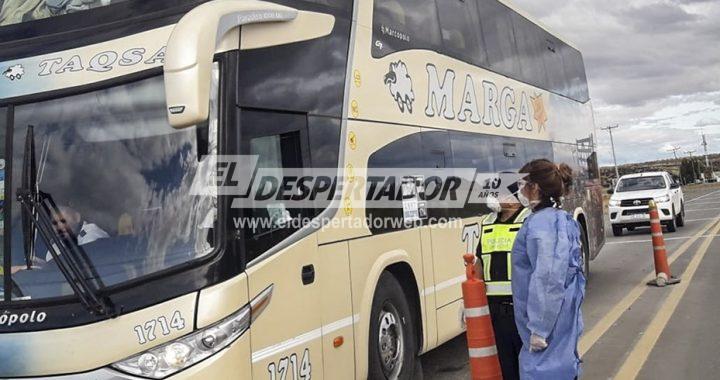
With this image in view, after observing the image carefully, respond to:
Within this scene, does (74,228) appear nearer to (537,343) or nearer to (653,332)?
(537,343)

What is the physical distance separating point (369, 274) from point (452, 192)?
2012mm

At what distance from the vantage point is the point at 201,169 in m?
3.65

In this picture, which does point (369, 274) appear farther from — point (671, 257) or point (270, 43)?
point (671, 257)

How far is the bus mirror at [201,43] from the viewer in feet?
10.3

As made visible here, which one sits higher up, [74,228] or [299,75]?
[299,75]

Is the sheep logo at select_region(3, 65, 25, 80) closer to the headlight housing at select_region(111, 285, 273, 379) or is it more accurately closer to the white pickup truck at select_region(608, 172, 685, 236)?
the headlight housing at select_region(111, 285, 273, 379)

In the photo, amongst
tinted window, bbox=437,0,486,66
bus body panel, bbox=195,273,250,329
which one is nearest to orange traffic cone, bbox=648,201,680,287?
tinted window, bbox=437,0,486,66

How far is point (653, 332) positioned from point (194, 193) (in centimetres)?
600

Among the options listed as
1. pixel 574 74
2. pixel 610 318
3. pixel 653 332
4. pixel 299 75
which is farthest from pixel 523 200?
pixel 574 74

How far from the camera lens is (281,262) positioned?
159 inches

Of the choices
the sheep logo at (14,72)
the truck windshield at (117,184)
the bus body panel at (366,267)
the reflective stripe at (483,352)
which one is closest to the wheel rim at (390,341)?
the bus body panel at (366,267)

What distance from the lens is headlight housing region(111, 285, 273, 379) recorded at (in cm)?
333

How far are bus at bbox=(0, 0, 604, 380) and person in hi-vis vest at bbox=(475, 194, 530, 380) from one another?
1063 mm

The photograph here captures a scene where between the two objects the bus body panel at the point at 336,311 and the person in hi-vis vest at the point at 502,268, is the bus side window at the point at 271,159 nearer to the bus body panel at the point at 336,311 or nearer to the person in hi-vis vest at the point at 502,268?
the bus body panel at the point at 336,311
